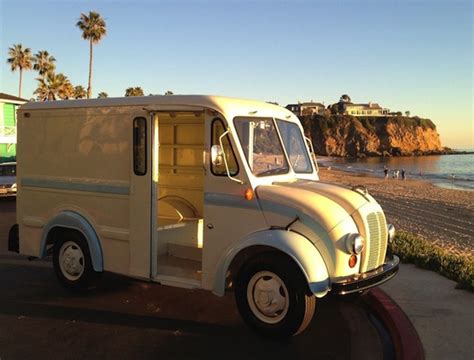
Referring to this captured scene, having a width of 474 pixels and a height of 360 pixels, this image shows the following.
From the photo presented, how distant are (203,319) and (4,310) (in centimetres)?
243

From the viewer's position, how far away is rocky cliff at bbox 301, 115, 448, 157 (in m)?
135

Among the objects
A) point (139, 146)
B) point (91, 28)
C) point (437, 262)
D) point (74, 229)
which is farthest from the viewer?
point (91, 28)

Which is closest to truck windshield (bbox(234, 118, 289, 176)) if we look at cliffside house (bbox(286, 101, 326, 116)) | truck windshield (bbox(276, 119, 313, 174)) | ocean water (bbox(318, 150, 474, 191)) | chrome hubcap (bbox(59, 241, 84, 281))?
truck windshield (bbox(276, 119, 313, 174))

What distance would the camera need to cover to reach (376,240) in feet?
17.3

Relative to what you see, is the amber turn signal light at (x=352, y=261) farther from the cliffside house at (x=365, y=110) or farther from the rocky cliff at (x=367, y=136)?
the cliffside house at (x=365, y=110)

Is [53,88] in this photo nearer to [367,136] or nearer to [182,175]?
[182,175]

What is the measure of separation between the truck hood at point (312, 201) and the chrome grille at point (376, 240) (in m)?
0.21

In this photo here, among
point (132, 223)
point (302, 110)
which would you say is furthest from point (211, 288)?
point (302, 110)

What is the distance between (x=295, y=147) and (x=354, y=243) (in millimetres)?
1951

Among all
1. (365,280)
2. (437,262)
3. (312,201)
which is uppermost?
(312,201)

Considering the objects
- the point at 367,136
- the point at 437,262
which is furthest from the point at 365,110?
the point at 437,262

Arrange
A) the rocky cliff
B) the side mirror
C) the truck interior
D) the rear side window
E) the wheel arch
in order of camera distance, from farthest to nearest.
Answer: the rocky cliff
the truck interior
the wheel arch
the rear side window
the side mirror

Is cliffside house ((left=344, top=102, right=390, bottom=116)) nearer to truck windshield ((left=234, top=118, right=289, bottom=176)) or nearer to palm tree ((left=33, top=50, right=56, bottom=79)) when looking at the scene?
palm tree ((left=33, top=50, right=56, bottom=79))

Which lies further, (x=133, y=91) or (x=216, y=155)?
(x=133, y=91)
